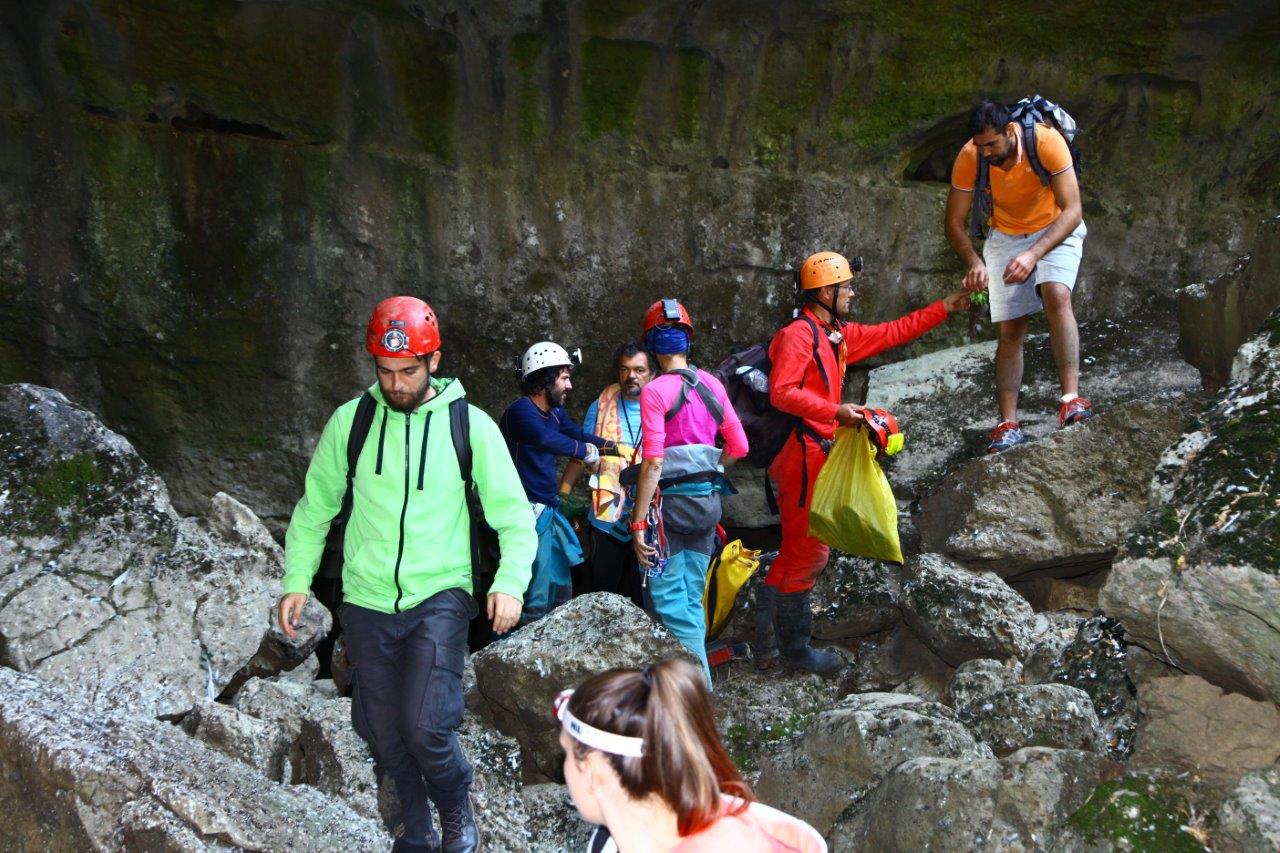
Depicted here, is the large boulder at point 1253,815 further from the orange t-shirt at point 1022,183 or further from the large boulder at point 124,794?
the orange t-shirt at point 1022,183

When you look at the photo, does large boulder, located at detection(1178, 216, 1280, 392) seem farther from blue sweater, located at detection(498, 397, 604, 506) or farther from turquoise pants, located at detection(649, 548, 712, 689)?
blue sweater, located at detection(498, 397, 604, 506)

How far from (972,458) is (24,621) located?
14.8 feet

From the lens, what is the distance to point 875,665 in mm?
5824

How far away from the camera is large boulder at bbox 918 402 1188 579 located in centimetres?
Answer: 562

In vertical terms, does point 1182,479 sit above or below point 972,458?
above

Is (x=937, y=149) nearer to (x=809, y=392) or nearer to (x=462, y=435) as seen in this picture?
(x=809, y=392)

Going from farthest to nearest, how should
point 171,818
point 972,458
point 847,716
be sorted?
1. point 972,458
2. point 847,716
3. point 171,818

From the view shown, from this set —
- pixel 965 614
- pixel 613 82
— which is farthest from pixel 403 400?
pixel 613 82

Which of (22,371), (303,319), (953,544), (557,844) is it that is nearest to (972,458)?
(953,544)

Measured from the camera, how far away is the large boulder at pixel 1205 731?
10.0 ft

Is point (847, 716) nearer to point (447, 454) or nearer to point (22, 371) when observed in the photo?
point (447, 454)

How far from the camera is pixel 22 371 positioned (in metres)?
6.89

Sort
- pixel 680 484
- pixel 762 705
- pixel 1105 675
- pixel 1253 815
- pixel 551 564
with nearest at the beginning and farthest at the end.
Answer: pixel 1253 815 < pixel 1105 675 < pixel 680 484 < pixel 762 705 < pixel 551 564

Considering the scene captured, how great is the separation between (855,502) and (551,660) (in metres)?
1.46
